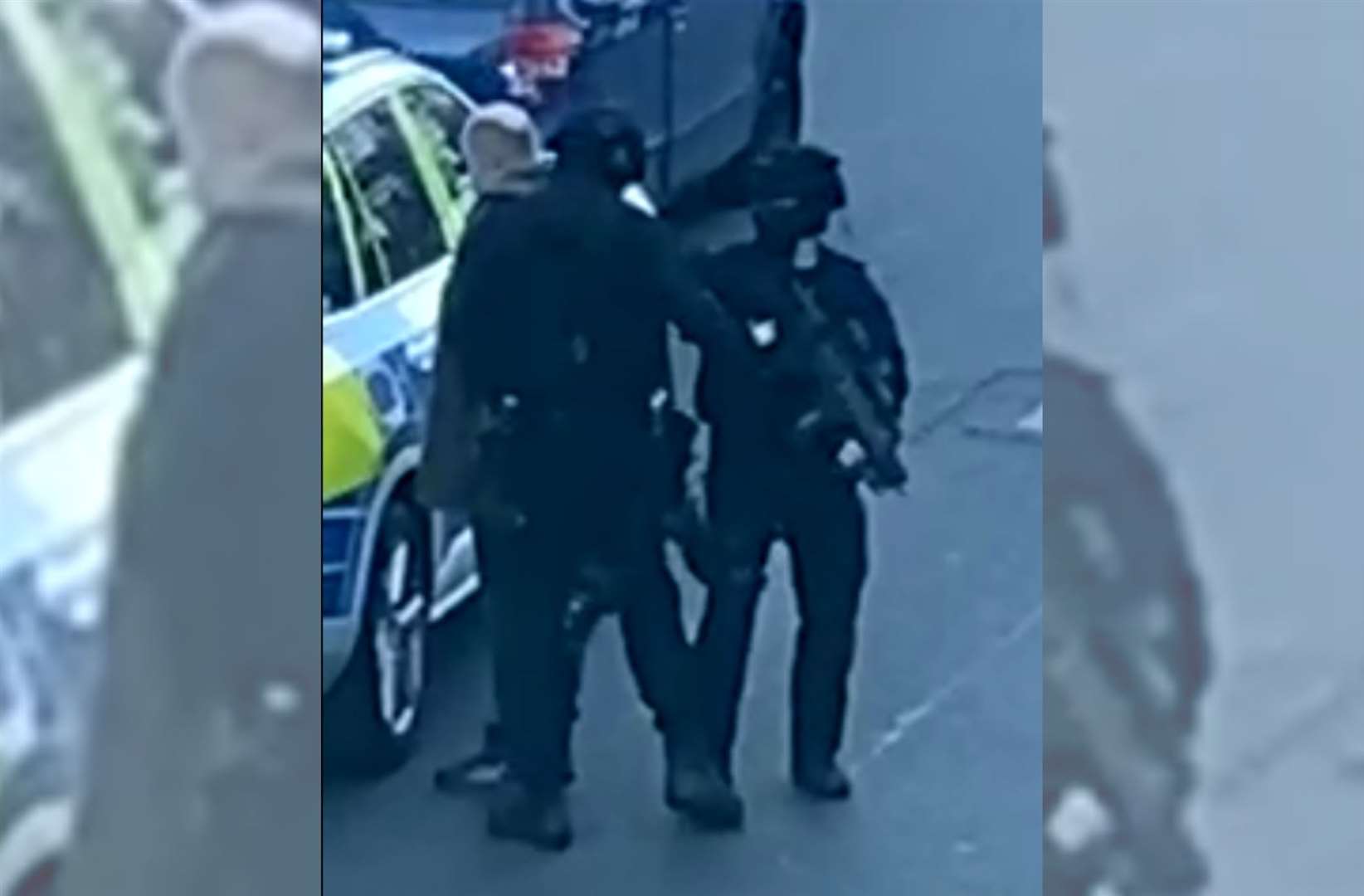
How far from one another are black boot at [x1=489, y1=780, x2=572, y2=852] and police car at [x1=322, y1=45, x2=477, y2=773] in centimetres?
16

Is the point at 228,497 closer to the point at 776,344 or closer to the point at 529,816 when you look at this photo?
the point at 529,816

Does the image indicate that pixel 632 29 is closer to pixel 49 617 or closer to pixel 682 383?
pixel 682 383

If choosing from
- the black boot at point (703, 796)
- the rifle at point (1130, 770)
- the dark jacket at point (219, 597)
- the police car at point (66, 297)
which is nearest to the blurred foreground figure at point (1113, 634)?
the rifle at point (1130, 770)

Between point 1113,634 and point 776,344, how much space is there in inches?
24.2

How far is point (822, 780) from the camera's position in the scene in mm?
5223

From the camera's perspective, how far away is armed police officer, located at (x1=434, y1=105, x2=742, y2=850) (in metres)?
5.18

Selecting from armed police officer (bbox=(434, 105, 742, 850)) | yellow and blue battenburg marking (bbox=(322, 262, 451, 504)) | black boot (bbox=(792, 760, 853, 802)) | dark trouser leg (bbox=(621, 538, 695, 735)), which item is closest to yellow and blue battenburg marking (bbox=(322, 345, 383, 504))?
yellow and blue battenburg marking (bbox=(322, 262, 451, 504))

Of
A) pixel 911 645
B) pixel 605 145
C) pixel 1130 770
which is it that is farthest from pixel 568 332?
pixel 1130 770

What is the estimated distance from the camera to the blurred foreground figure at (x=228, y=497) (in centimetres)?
504

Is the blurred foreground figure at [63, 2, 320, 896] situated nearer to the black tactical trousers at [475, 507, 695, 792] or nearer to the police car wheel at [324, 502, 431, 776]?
the police car wheel at [324, 502, 431, 776]

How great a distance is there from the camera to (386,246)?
5137 mm

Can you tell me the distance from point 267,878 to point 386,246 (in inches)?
34.1

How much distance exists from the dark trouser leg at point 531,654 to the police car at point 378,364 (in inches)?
3.3

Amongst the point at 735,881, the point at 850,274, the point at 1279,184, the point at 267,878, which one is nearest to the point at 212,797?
the point at 267,878
